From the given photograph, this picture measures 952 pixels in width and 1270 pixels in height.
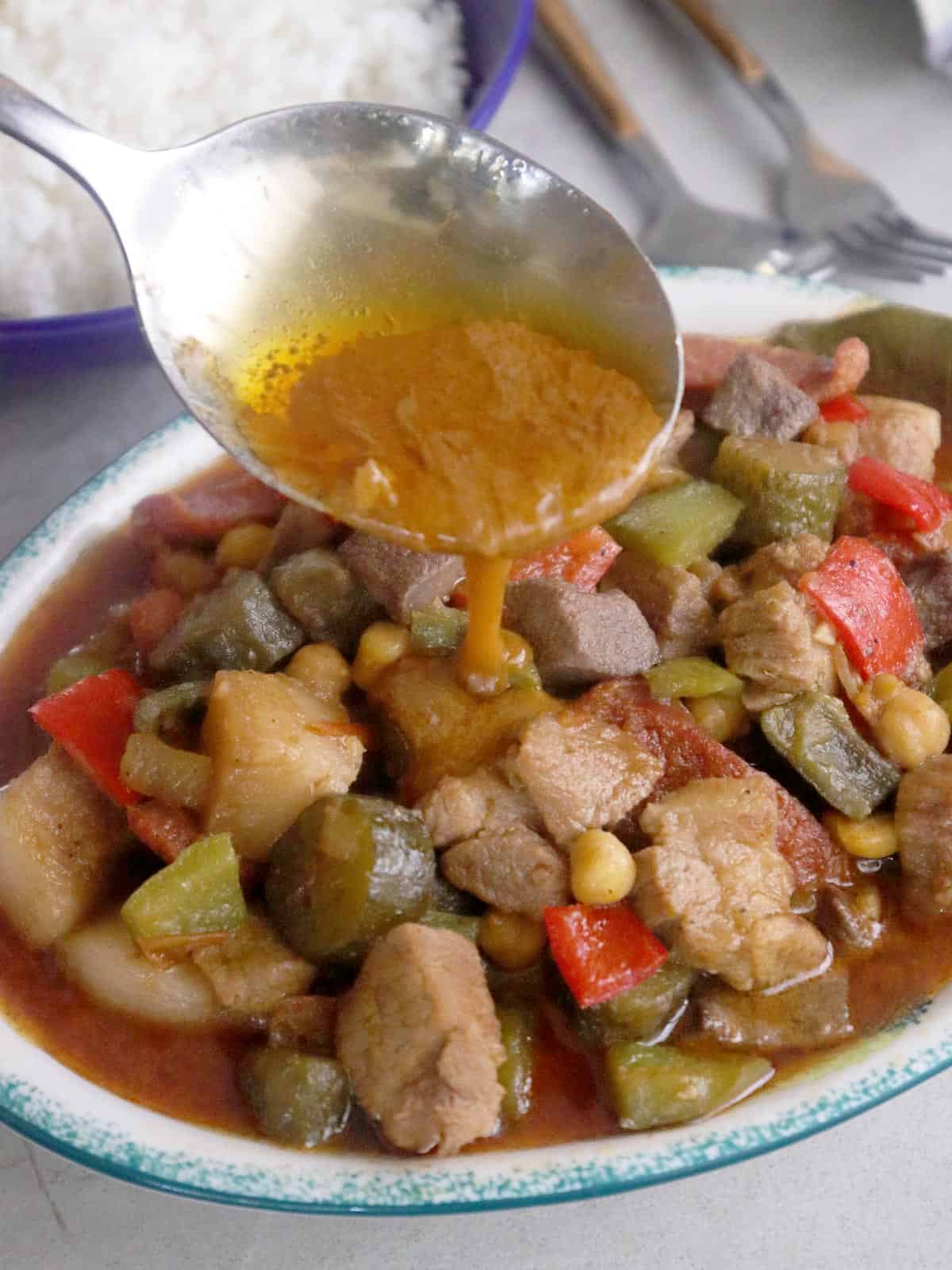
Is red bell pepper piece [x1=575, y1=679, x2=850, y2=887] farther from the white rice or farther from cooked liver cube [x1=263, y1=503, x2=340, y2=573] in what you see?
the white rice

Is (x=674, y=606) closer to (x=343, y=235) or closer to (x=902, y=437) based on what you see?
(x=902, y=437)

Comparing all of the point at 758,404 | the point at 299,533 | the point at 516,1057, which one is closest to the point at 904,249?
the point at 758,404

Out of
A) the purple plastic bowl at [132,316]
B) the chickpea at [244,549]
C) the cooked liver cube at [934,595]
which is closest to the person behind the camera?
the cooked liver cube at [934,595]

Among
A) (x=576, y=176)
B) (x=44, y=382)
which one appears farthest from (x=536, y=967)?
(x=576, y=176)

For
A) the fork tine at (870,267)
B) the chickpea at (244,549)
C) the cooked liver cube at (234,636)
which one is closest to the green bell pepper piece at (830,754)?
the cooked liver cube at (234,636)

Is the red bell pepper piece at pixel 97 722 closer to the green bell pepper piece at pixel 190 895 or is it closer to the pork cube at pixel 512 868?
the green bell pepper piece at pixel 190 895

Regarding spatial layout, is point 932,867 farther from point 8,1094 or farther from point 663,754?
point 8,1094
